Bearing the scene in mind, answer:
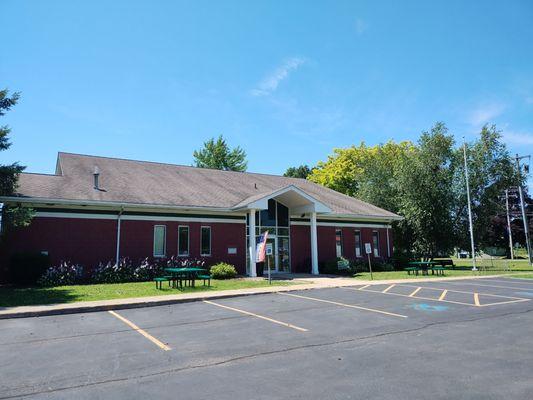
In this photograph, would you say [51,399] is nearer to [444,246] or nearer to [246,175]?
[246,175]

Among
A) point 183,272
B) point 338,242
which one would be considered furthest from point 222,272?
point 338,242

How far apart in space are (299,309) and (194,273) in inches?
264

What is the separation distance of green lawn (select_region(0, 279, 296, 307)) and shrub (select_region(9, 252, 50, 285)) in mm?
886

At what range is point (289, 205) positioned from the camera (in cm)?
2591

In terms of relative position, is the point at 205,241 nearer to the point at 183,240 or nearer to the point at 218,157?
the point at 183,240

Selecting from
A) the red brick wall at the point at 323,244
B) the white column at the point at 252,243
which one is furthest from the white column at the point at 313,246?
the white column at the point at 252,243

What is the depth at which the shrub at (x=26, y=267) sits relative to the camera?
690 inches

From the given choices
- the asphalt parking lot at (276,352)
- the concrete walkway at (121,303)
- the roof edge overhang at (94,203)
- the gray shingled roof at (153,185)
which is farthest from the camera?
the gray shingled roof at (153,185)

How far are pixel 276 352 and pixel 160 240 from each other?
16032mm

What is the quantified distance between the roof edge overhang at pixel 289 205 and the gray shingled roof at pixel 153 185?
0.97 meters

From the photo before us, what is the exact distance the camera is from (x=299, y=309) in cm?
1191

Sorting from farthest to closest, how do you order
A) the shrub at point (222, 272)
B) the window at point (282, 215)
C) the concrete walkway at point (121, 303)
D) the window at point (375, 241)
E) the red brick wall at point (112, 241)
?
the window at point (375, 241), the window at point (282, 215), the shrub at point (222, 272), the red brick wall at point (112, 241), the concrete walkway at point (121, 303)

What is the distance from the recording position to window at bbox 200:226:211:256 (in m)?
23.2

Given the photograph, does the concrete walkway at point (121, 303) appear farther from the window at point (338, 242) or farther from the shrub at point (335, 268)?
the window at point (338, 242)
